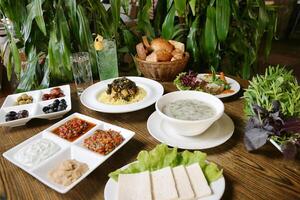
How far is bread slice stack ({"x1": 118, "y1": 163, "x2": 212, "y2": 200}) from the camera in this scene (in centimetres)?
61

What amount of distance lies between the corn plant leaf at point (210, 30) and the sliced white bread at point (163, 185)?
1022 mm

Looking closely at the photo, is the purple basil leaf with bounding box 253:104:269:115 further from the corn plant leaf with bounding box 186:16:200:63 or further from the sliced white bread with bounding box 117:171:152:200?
the corn plant leaf with bounding box 186:16:200:63

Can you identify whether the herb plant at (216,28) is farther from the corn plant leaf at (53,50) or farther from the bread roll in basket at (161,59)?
the corn plant leaf at (53,50)

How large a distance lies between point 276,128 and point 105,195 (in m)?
0.53

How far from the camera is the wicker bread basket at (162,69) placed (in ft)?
4.22

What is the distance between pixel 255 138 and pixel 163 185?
340 millimetres

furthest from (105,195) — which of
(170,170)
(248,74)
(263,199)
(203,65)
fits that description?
(248,74)

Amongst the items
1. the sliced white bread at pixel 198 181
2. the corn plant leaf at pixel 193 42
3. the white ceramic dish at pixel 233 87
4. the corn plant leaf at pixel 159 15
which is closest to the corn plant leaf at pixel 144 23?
the corn plant leaf at pixel 159 15

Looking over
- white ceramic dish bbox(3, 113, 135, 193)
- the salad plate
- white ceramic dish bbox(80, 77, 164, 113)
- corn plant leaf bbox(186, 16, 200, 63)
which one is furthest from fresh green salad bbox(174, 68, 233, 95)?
white ceramic dish bbox(3, 113, 135, 193)

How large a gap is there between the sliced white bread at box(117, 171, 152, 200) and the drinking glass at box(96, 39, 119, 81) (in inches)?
32.5

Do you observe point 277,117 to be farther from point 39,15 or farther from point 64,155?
point 39,15

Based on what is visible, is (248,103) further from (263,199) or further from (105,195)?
(105,195)

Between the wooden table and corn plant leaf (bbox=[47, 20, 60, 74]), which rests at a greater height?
corn plant leaf (bbox=[47, 20, 60, 74])

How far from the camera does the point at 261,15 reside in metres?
1.58
